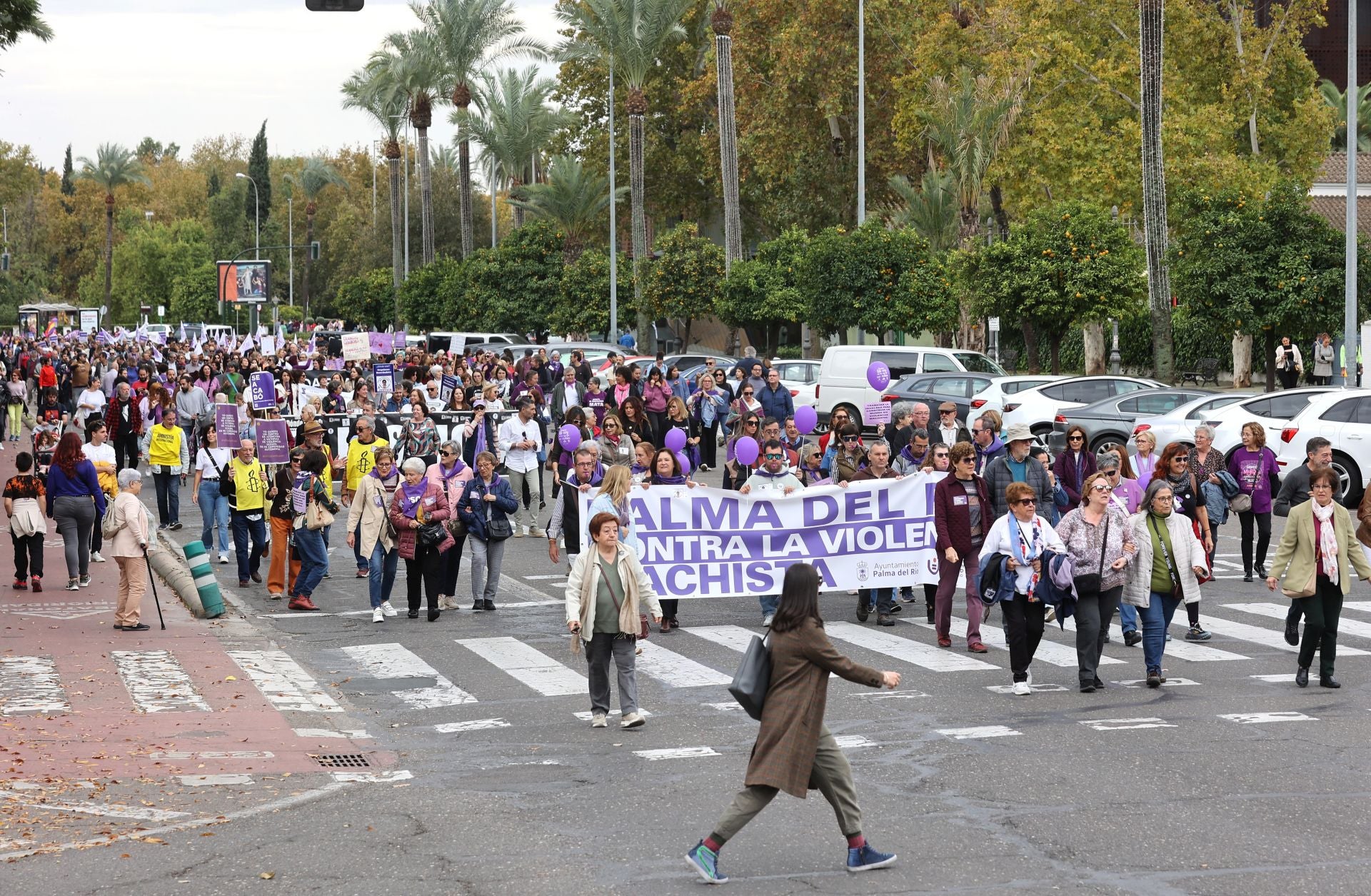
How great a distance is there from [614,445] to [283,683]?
7054 millimetres

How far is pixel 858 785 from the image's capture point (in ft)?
31.5

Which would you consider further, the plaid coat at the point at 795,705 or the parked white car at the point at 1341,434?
the parked white car at the point at 1341,434

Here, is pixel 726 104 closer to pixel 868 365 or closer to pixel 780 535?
pixel 868 365

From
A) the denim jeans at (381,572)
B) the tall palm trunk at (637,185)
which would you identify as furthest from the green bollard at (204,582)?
the tall palm trunk at (637,185)

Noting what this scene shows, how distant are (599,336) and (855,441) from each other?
46.8 metres

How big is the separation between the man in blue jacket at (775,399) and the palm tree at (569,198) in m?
38.6

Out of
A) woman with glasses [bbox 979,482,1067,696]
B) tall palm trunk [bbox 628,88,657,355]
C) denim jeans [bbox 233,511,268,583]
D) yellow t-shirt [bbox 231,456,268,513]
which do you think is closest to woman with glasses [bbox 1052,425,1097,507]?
woman with glasses [bbox 979,482,1067,696]

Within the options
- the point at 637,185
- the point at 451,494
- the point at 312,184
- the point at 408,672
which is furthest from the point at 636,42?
the point at 312,184

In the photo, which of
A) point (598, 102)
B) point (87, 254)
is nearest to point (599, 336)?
point (598, 102)

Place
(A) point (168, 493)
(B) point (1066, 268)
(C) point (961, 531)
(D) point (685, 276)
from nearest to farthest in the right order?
(C) point (961, 531) → (A) point (168, 493) → (B) point (1066, 268) → (D) point (685, 276)

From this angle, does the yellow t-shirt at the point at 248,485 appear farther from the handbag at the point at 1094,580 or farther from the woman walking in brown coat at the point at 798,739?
the woman walking in brown coat at the point at 798,739

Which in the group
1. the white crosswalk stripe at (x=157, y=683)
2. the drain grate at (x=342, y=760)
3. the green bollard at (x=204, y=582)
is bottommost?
the drain grate at (x=342, y=760)

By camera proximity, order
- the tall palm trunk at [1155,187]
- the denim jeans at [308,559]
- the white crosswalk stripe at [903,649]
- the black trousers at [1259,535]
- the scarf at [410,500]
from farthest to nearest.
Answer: the tall palm trunk at [1155,187]
the black trousers at [1259,535]
the denim jeans at [308,559]
the scarf at [410,500]
the white crosswalk stripe at [903,649]

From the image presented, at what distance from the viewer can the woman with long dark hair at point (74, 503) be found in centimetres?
1778
